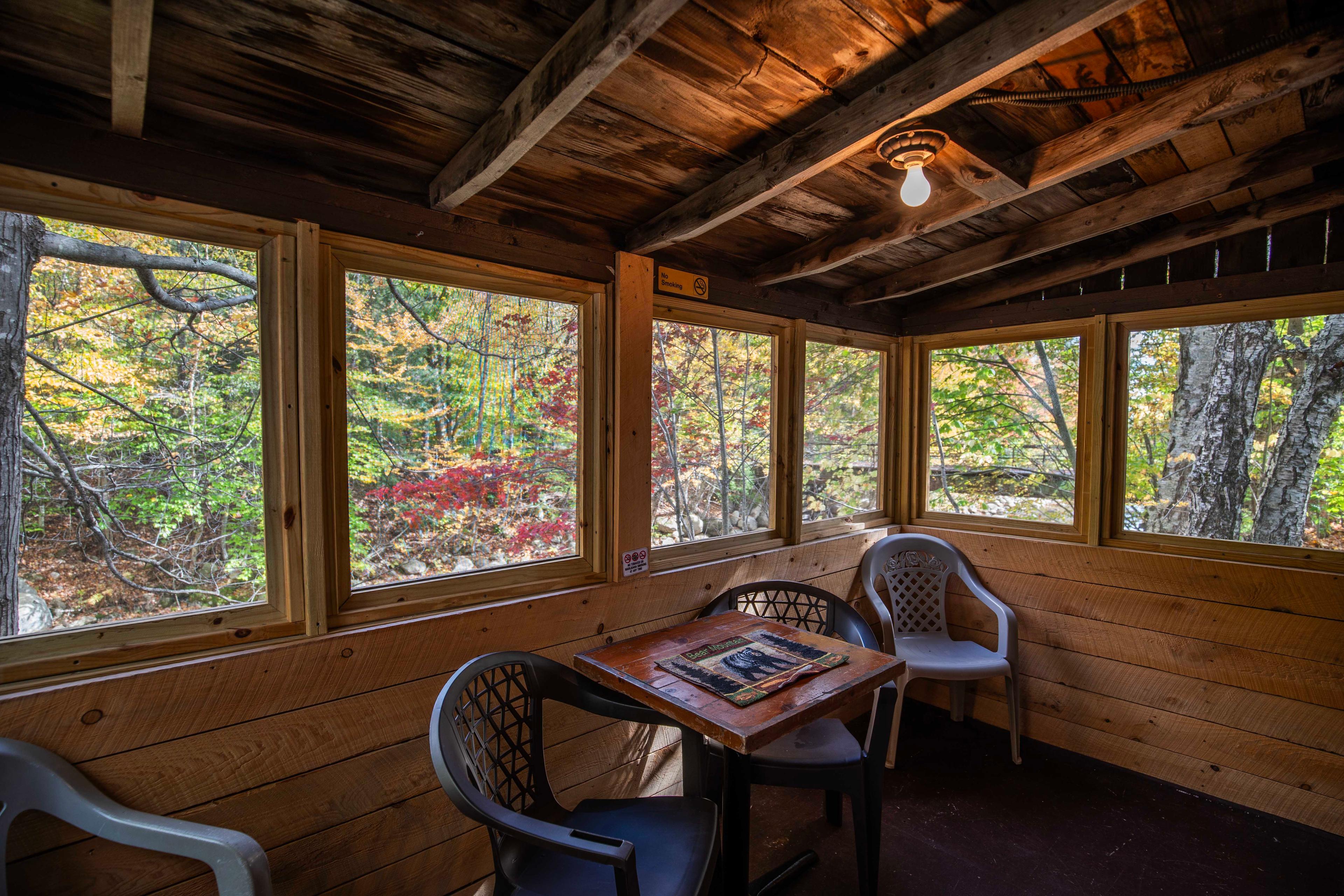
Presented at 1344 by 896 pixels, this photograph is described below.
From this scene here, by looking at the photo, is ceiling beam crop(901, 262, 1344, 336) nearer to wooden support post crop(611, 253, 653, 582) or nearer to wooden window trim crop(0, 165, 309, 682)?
wooden support post crop(611, 253, 653, 582)

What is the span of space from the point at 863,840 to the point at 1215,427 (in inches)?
87.3

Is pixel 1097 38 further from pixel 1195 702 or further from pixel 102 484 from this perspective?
pixel 1195 702

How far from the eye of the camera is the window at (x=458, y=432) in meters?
1.65

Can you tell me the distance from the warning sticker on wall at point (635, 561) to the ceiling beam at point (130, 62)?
1.67 metres

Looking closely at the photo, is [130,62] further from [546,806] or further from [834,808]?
[834,808]

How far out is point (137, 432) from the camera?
133 cm

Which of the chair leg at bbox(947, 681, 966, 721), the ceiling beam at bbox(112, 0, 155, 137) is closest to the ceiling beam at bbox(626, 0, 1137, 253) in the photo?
the ceiling beam at bbox(112, 0, 155, 137)

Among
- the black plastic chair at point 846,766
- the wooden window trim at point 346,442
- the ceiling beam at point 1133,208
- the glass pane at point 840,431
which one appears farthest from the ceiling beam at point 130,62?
the ceiling beam at point 1133,208

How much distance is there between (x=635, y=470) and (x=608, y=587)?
16.7 inches

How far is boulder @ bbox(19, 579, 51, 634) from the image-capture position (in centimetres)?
124

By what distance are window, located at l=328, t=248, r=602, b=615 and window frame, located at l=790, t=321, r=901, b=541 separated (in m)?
1.35

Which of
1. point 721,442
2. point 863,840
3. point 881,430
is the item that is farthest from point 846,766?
point 881,430

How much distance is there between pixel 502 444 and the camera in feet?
6.19

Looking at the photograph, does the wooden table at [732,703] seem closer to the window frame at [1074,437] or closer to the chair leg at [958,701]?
the chair leg at [958,701]
